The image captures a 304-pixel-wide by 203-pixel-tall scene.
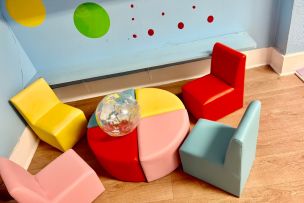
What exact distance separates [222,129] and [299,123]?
901 mm

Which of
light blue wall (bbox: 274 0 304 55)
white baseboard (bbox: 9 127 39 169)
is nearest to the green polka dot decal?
white baseboard (bbox: 9 127 39 169)

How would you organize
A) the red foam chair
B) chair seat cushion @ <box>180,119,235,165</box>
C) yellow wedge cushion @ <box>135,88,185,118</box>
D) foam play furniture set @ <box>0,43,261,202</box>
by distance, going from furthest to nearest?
the red foam chair
yellow wedge cushion @ <box>135,88,185,118</box>
chair seat cushion @ <box>180,119,235,165</box>
foam play furniture set @ <box>0,43,261,202</box>

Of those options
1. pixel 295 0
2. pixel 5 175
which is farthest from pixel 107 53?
pixel 295 0

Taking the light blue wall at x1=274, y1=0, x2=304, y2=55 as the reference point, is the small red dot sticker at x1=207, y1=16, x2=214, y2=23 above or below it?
above

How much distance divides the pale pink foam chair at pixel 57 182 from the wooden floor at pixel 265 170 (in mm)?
217

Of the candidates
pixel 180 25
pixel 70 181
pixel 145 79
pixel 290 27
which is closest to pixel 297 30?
Answer: pixel 290 27

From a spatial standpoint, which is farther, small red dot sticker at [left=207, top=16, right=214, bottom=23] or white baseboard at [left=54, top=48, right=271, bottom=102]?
white baseboard at [left=54, top=48, right=271, bottom=102]

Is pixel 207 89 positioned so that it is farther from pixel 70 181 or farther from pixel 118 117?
pixel 70 181

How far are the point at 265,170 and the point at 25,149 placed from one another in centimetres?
234

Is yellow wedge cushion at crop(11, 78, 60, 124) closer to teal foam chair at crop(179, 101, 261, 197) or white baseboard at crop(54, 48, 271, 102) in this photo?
white baseboard at crop(54, 48, 271, 102)

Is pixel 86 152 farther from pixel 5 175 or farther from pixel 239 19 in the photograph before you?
pixel 239 19

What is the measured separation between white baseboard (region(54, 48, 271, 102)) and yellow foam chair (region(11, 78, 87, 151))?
1.81 ft

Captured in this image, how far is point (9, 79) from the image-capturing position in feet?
8.56

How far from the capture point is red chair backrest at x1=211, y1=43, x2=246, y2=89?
2.33m
